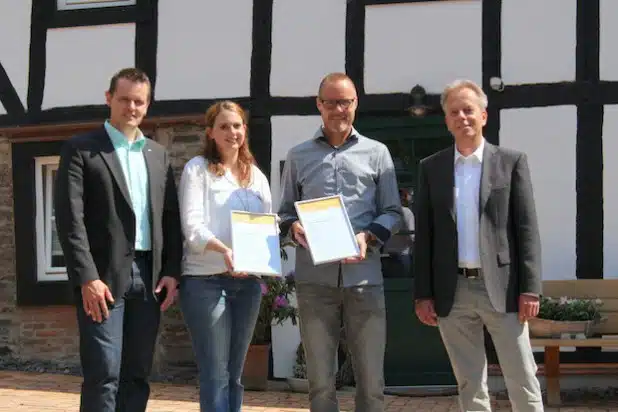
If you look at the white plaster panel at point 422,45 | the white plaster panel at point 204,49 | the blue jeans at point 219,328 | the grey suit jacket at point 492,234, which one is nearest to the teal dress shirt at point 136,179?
the blue jeans at point 219,328

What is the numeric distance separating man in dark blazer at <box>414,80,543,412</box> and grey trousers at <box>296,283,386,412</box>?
0.24 m

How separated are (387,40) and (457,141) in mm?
3660

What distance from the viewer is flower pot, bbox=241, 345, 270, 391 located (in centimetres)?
716

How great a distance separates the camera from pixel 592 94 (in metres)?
7.11

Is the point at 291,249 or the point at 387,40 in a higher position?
the point at 387,40

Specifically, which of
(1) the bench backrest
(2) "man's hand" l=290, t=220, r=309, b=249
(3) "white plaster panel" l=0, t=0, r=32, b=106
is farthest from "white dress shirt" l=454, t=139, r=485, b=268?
(3) "white plaster panel" l=0, t=0, r=32, b=106

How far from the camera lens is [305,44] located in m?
7.68

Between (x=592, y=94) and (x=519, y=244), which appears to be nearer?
(x=519, y=244)

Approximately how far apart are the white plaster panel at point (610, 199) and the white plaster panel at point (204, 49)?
9.73 ft

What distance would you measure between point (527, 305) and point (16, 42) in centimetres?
619

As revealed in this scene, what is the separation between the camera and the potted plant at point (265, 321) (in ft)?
23.5

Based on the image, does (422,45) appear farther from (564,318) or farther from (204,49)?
(564,318)

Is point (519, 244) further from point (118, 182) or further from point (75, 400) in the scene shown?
point (75, 400)

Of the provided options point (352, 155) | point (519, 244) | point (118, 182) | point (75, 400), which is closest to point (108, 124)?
point (118, 182)
